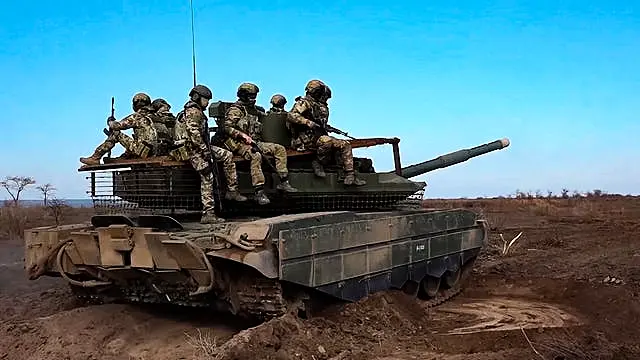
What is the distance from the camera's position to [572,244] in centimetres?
1864

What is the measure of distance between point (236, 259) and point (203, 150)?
5.21 ft

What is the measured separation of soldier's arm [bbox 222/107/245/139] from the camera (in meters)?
8.99

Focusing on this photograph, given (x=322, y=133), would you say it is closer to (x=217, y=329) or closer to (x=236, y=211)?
(x=236, y=211)

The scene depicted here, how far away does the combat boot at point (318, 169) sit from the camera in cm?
957

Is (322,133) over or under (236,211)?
over

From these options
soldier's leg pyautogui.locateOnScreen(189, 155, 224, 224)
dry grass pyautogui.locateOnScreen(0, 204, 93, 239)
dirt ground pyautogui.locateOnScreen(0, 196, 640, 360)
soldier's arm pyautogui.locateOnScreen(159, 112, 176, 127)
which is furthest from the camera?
dry grass pyautogui.locateOnScreen(0, 204, 93, 239)

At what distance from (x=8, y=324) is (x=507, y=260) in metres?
10.1

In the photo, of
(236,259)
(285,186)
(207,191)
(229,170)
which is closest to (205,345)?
(236,259)

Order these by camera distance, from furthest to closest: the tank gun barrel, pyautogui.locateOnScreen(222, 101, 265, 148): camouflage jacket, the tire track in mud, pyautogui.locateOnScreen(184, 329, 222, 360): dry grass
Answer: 1. the tank gun barrel
2. the tire track in mud
3. pyautogui.locateOnScreen(222, 101, 265, 148): camouflage jacket
4. pyautogui.locateOnScreen(184, 329, 222, 360): dry grass

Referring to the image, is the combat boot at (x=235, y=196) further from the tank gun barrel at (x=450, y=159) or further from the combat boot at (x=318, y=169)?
the tank gun barrel at (x=450, y=159)

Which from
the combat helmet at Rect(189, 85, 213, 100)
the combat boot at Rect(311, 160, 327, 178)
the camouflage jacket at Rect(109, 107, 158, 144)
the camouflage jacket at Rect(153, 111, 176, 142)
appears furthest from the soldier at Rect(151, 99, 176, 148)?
the combat boot at Rect(311, 160, 327, 178)

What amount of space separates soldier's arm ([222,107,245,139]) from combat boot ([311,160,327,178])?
111cm

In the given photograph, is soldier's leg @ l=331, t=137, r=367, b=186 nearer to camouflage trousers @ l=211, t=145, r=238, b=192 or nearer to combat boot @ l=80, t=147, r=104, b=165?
camouflage trousers @ l=211, t=145, r=238, b=192

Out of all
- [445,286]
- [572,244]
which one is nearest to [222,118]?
[445,286]
